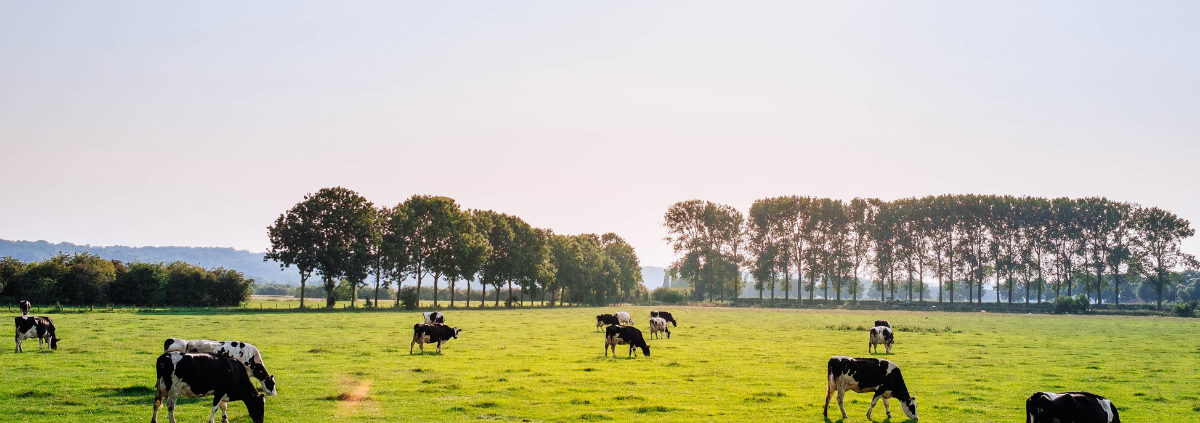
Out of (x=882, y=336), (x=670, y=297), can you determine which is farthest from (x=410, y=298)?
(x=882, y=336)


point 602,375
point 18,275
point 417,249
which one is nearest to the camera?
point 602,375

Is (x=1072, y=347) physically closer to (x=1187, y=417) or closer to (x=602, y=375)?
(x=1187, y=417)

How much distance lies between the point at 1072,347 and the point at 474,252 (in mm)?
70389

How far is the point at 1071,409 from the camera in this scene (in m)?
13.0

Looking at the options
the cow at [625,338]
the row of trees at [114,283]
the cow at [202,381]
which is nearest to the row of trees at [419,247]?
the row of trees at [114,283]

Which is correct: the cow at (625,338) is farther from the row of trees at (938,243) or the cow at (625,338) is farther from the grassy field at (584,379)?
the row of trees at (938,243)

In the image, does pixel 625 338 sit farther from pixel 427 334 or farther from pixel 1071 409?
pixel 1071 409

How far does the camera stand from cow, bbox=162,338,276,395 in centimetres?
1808

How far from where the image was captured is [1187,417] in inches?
711

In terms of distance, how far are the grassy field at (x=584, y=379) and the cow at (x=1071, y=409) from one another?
162 inches

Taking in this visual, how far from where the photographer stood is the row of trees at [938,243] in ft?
372

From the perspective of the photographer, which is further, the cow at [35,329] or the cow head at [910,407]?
the cow at [35,329]

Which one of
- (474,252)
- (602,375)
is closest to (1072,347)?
(602,375)

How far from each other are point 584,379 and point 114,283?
262ft
